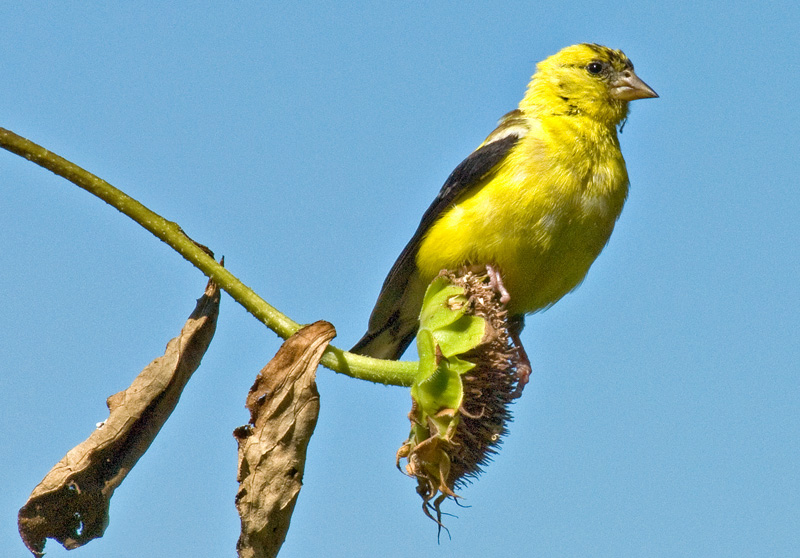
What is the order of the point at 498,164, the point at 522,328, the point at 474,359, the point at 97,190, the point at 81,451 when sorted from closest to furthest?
the point at 97,190 < the point at 81,451 < the point at 474,359 < the point at 498,164 < the point at 522,328

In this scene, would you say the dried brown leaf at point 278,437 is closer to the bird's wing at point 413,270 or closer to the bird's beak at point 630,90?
the bird's wing at point 413,270

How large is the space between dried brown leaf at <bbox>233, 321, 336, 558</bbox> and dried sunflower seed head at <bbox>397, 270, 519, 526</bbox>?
1.35 ft

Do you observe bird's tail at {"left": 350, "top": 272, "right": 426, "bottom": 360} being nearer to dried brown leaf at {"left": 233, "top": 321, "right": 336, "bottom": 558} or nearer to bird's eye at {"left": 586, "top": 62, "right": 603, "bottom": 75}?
bird's eye at {"left": 586, "top": 62, "right": 603, "bottom": 75}

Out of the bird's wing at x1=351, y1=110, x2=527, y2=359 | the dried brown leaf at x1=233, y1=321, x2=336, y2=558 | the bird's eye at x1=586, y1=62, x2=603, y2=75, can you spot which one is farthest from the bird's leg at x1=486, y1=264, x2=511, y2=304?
the bird's eye at x1=586, y1=62, x2=603, y2=75

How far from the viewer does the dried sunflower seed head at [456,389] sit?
2.56 m

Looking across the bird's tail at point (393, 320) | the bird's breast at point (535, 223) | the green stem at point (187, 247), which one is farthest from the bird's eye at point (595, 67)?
the green stem at point (187, 247)

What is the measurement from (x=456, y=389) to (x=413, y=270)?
199cm

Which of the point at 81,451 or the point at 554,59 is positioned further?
the point at 554,59

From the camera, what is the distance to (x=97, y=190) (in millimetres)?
2014

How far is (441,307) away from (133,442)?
1.04 meters

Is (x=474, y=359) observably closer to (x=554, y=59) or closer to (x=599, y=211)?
(x=599, y=211)

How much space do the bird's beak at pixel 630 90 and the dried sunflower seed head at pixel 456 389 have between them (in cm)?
251

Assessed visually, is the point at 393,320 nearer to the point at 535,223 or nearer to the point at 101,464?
the point at 535,223

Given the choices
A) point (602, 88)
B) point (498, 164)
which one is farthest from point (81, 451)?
point (602, 88)
